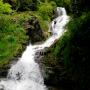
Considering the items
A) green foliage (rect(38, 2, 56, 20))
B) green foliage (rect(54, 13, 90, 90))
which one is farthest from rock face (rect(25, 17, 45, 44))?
→ green foliage (rect(54, 13, 90, 90))

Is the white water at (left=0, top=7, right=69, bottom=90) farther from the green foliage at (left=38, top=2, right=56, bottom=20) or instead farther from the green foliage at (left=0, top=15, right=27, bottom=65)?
the green foliage at (left=38, top=2, right=56, bottom=20)

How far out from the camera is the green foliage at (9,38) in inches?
692

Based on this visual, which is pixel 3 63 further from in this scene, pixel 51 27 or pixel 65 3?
pixel 65 3

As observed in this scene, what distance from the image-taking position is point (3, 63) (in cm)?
1599

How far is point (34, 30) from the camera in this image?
2278 cm

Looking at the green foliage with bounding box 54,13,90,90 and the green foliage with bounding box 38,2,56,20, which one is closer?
the green foliage with bounding box 54,13,90,90

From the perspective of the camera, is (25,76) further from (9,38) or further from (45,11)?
(45,11)

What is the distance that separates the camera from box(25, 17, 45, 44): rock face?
73.7ft

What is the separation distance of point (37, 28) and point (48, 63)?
8.71 meters

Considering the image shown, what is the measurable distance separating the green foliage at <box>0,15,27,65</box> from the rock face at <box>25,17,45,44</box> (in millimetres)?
869

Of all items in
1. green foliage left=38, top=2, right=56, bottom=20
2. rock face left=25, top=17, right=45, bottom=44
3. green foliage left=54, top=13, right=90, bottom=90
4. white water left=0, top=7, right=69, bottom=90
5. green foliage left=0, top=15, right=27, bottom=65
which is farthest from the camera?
green foliage left=38, top=2, right=56, bottom=20

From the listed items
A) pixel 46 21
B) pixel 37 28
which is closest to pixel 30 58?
pixel 37 28

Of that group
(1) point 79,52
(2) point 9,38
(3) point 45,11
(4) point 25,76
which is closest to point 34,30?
(2) point 9,38

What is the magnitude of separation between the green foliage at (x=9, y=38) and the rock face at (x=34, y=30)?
87 centimetres
